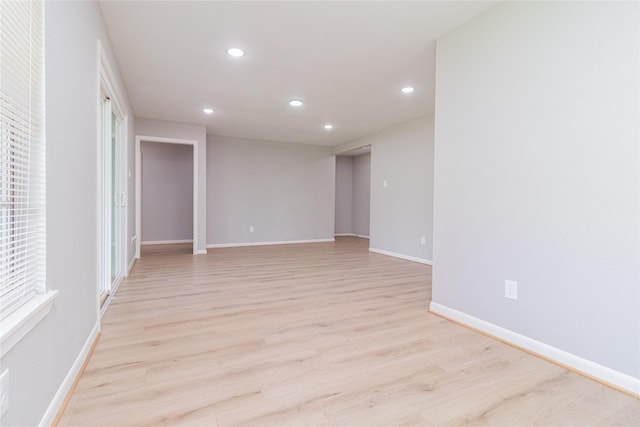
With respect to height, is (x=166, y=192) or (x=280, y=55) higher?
(x=280, y=55)

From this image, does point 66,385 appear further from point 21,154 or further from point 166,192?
point 166,192

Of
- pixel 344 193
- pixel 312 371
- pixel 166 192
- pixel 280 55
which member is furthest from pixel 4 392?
pixel 344 193

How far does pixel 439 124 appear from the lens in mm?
2674

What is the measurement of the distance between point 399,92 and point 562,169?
2474 mm

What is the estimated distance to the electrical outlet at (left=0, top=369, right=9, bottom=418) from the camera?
93cm

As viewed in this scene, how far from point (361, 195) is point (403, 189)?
3.45m

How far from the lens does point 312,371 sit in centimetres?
176

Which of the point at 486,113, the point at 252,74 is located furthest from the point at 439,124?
the point at 252,74

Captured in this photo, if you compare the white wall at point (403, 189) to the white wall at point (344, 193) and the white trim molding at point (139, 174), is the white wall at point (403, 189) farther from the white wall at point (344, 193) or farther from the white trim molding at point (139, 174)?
the white trim molding at point (139, 174)

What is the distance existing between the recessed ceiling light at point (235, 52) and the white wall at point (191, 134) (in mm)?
2915

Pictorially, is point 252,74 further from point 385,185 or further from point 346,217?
point 346,217

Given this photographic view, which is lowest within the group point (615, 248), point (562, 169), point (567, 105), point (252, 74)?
point (615, 248)

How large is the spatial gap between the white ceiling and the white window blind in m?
1.40

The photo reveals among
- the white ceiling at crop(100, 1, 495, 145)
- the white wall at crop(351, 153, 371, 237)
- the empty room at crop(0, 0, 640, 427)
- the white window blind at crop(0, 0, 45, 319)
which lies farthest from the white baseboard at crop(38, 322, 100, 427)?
the white wall at crop(351, 153, 371, 237)
